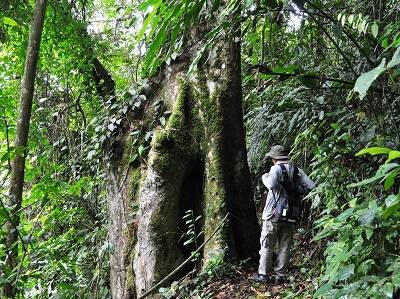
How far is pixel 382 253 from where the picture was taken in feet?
6.47

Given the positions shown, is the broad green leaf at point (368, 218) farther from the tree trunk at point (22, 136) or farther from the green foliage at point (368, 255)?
the tree trunk at point (22, 136)

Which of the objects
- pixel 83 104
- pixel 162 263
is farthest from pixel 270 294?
pixel 83 104

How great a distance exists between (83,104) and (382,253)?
7.00 meters

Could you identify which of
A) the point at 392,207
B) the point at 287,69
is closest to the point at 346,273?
the point at 392,207

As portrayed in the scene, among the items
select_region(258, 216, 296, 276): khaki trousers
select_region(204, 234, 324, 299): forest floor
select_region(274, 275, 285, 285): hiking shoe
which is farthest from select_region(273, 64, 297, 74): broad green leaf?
select_region(274, 275, 285, 285): hiking shoe

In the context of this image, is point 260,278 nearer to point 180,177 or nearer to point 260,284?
point 260,284

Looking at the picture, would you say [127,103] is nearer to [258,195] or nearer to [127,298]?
[127,298]

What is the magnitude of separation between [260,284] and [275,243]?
0.53 meters

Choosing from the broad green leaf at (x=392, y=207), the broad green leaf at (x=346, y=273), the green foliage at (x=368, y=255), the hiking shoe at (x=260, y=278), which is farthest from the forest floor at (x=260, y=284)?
the broad green leaf at (x=392, y=207)

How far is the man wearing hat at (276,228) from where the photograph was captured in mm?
4590

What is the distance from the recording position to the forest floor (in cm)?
413

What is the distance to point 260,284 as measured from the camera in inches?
175

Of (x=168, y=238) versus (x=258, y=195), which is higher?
(x=258, y=195)

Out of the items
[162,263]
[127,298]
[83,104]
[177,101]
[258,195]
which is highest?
[83,104]
